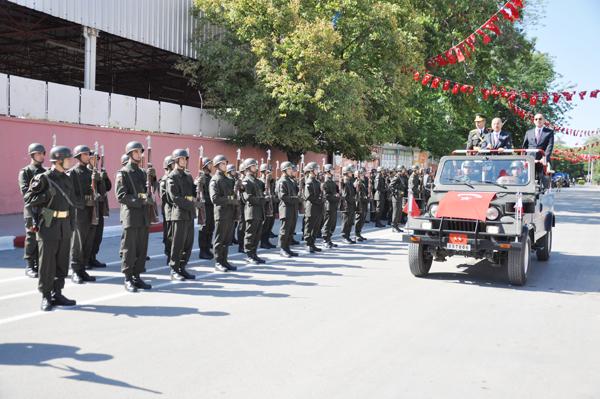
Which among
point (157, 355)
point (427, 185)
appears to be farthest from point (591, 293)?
point (157, 355)

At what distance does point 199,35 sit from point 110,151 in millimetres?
6610

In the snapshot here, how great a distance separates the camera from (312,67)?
63.2 ft

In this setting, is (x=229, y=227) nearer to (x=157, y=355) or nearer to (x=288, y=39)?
(x=157, y=355)

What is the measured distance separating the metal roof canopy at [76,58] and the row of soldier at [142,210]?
12293mm

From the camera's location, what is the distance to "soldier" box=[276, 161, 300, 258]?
11375 millimetres

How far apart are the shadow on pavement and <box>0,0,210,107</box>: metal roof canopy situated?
1698 centimetres

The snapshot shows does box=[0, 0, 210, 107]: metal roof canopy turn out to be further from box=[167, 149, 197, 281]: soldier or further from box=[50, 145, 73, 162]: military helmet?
box=[50, 145, 73, 162]: military helmet

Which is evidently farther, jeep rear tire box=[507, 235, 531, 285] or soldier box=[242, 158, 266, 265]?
soldier box=[242, 158, 266, 265]

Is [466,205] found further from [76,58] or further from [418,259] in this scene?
[76,58]

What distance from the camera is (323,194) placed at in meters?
13.1

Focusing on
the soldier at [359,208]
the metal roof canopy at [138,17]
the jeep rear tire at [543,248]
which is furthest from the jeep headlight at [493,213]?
the metal roof canopy at [138,17]

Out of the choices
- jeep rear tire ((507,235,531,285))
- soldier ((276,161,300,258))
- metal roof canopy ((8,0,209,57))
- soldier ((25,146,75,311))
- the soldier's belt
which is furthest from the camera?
metal roof canopy ((8,0,209,57))

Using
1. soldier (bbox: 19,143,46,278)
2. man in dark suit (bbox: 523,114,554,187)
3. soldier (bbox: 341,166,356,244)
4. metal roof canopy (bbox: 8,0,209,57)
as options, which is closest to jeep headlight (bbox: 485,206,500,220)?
man in dark suit (bbox: 523,114,554,187)

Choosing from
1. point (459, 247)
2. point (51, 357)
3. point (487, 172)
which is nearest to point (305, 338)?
point (51, 357)
